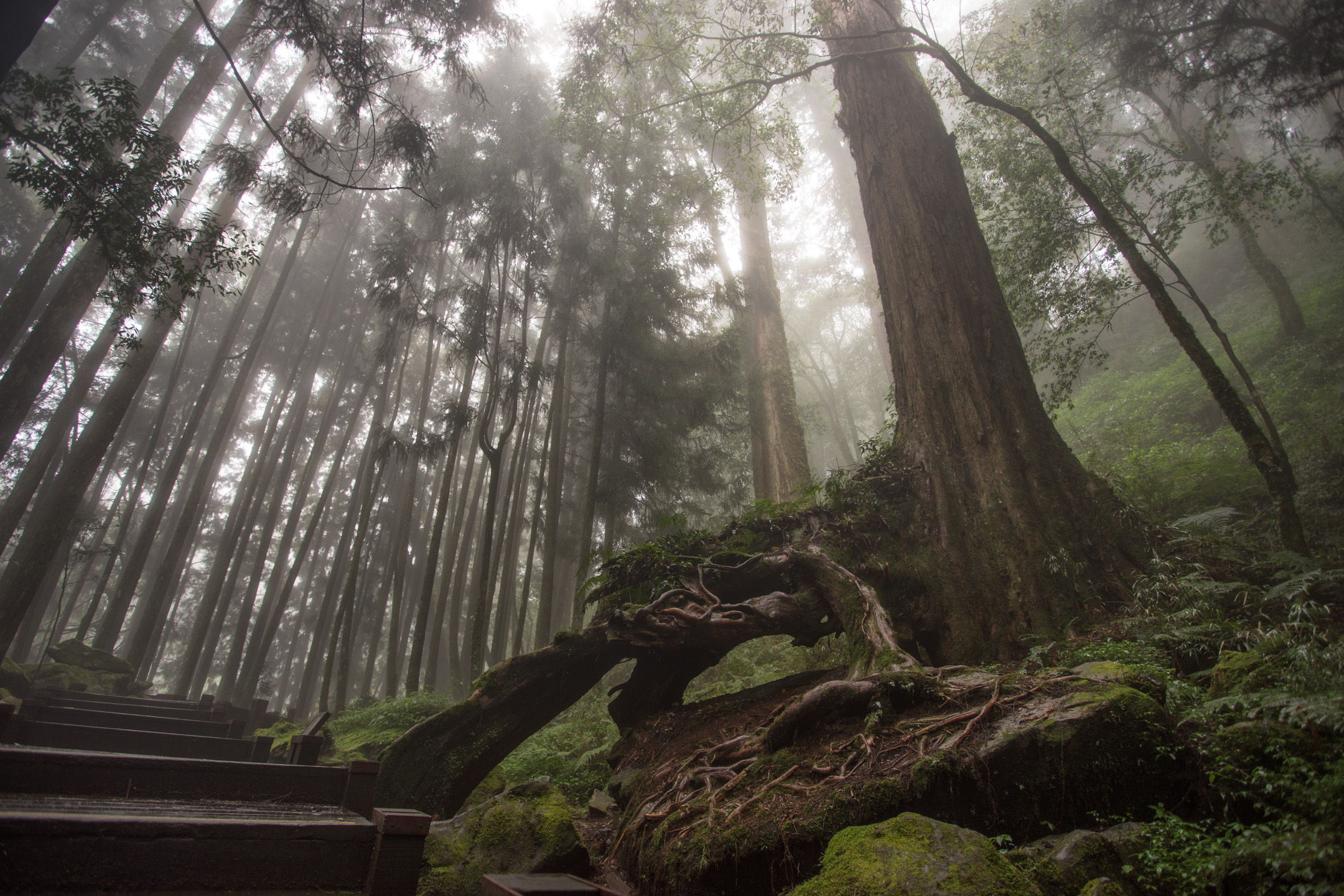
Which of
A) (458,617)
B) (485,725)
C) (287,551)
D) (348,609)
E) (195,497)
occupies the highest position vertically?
(195,497)

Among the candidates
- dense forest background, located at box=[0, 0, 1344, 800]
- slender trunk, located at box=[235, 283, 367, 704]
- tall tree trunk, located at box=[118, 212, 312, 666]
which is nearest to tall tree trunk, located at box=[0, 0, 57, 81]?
dense forest background, located at box=[0, 0, 1344, 800]

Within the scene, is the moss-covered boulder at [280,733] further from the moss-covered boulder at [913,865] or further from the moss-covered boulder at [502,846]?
the moss-covered boulder at [913,865]

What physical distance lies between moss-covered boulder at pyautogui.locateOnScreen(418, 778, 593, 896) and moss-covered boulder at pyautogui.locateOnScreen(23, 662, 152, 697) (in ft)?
33.2

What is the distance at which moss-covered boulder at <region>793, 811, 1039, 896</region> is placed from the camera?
1726 millimetres

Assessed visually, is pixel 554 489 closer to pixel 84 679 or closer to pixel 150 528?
pixel 150 528

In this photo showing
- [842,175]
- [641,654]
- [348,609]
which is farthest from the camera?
[842,175]

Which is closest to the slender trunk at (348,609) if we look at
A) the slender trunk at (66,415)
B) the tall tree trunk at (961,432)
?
the slender trunk at (66,415)

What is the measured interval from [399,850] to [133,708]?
6.99 meters

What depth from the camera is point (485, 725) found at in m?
4.21

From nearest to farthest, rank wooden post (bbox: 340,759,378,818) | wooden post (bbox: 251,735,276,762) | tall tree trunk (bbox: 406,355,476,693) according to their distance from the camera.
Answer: wooden post (bbox: 340,759,378,818) → wooden post (bbox: 251,735,276,762) → tall tree trunk (bbox: 406,355,476,693)

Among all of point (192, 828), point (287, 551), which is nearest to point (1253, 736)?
point (192, 828)

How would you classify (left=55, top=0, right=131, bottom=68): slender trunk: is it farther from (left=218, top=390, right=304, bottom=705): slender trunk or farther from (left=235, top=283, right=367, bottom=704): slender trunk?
(left=218, top=390, right=304, bottom=705): slender trunk

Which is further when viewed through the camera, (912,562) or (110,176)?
(110,176)

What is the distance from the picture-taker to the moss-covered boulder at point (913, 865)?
1.73m
